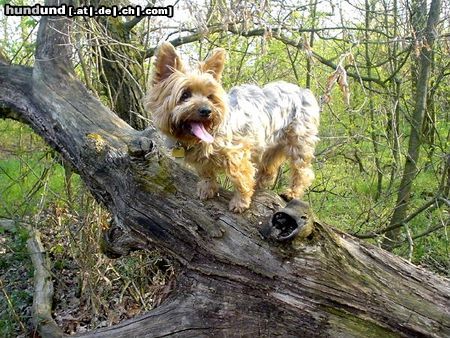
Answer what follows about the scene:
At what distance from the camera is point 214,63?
4156 millimetres

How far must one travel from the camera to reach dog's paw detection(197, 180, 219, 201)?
4.13 metres

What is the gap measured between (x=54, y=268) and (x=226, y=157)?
459 cm

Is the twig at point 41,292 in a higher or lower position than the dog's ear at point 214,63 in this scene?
lower

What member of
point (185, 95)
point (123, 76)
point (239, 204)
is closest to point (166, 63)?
point (185, 95)

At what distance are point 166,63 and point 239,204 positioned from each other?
132cm

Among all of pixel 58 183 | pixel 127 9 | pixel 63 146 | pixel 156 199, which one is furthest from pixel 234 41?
pixel 58 183

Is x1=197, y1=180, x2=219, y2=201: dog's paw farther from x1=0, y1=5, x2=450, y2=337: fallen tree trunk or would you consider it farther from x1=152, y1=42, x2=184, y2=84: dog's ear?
x1=152, y1=42, x2=184, y2=84: dog's ear

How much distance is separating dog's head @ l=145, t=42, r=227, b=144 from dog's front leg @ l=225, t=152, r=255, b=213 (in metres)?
0.31

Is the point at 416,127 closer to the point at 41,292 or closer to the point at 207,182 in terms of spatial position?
the point at 207,182

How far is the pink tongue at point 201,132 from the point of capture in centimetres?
389

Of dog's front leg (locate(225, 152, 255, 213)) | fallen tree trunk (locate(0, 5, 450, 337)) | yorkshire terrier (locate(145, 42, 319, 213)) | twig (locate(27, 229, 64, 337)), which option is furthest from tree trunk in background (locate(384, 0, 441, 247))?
twig (locate(27, 229, 64, 337))

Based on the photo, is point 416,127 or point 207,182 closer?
point 207,182

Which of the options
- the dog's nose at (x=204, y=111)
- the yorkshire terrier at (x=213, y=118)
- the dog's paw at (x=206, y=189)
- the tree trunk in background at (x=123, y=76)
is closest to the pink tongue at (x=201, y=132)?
the yorkshire terrier at (x=213, y=118)

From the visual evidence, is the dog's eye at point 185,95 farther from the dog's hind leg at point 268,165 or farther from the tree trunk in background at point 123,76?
the tree trunk in background at point 123,76
